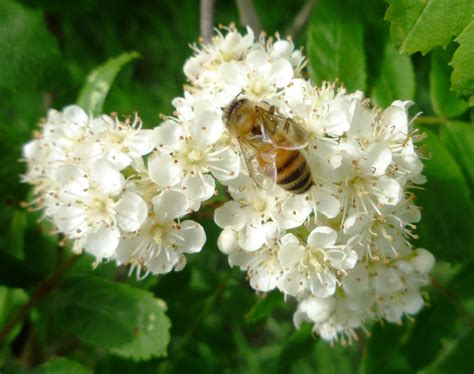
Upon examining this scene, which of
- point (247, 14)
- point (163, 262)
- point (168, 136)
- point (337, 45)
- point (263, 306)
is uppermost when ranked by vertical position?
point (247, 14)

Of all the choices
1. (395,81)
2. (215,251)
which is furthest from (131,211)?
(215,251)

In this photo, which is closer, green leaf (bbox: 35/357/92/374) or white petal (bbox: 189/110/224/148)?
white petal (bbox: 189/110/224/148)

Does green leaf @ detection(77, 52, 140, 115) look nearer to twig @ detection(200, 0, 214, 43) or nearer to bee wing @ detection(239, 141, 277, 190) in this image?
twig @ detection(200, 0, 214, 43)

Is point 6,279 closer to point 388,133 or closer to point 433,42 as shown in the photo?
point 388,133

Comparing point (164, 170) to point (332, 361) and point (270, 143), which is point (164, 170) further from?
point (332, 361)


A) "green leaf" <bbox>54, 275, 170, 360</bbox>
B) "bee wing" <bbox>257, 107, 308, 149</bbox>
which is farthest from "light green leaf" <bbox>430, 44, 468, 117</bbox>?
"green leaf" <bbox>54, 275, 170, 360</bbox>

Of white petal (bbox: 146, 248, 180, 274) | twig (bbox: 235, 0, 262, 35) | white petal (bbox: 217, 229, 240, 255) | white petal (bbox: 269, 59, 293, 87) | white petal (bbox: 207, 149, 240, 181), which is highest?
twig (bbox: 235, 0, 262, 35)

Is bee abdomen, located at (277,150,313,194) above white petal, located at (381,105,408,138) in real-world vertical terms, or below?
below
